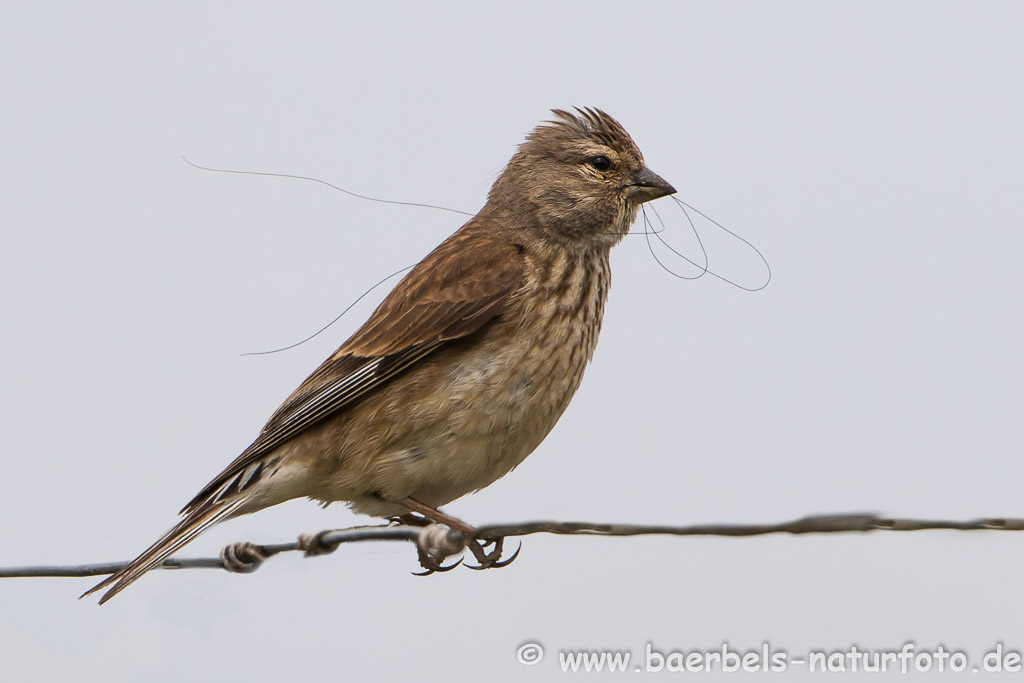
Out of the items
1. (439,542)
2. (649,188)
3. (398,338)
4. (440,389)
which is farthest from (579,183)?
(439,542)

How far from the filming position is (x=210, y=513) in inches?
200

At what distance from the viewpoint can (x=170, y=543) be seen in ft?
16.1

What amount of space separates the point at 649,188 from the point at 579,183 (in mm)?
342

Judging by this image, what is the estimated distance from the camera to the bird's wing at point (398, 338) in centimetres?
516

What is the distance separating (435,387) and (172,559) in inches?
48.7

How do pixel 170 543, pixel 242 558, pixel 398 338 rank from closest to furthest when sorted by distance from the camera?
1. pixel 242 558
2. pixel 170 543
3. pixel 398 338

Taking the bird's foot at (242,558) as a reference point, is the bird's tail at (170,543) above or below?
below

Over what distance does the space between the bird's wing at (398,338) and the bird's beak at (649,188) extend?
2.42 feet

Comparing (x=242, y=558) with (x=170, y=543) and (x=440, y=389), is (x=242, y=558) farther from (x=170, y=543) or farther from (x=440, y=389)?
(x=440, y=389)

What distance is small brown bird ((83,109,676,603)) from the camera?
16.3ft

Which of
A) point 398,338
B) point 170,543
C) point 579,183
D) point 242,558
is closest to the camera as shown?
point 242,558

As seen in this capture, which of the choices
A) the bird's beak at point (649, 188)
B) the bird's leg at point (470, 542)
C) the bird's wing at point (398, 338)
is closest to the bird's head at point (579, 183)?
the bird's beak at point (649, 188)

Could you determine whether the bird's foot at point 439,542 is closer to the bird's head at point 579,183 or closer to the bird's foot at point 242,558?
the bird's foot at point 242,558

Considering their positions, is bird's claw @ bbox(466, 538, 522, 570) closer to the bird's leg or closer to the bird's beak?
the bird's leg
